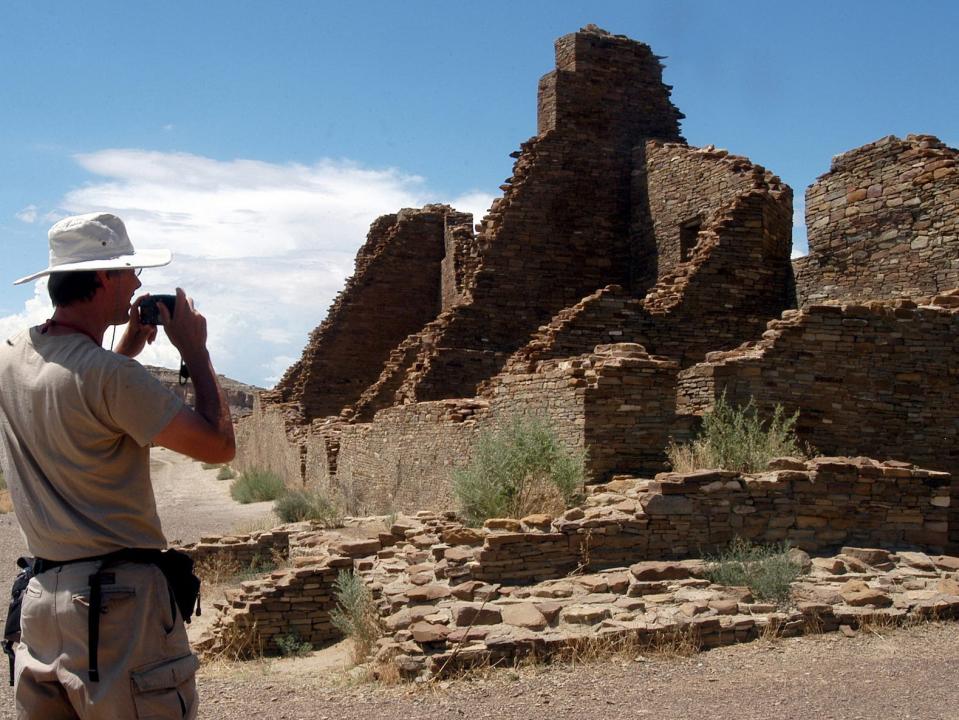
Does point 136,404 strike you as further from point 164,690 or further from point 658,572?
point 658,572

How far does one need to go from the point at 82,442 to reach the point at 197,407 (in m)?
0.34

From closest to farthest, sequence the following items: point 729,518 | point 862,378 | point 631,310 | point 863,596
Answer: point 863,596, point 729,518, point 862,378, point 631,310

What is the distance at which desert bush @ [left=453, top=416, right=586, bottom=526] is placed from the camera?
9914mm

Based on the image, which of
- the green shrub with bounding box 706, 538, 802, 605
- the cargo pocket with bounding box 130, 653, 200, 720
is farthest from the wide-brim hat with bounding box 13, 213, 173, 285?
the green shrub with bounding box 706, 538, 802, 605

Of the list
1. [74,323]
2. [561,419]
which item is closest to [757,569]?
[561,419]

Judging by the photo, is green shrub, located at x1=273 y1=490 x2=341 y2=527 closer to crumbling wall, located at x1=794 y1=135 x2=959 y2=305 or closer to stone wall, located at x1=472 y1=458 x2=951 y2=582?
stone wall, located at x1=472 y1=458 x2=951 y2=582

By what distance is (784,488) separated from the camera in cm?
962

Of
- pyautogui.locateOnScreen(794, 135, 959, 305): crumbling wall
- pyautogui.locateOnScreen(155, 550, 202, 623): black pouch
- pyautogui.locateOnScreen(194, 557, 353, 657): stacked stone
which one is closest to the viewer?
pyautogui.locateOnScreen(155, 550, 202, 623): black pouch

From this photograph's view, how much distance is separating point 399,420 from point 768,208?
697 centimetres

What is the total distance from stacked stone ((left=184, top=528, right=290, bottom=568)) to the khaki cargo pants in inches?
386

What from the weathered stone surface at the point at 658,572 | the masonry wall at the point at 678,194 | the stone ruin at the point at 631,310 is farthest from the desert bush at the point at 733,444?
the masonry wall at the point at 678,194

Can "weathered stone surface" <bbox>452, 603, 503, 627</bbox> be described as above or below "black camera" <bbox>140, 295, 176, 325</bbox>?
below

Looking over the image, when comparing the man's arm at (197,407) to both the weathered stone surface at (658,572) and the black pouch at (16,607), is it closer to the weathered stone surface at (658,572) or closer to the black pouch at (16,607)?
the black pouch at (16,607)

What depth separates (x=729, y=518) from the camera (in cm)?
941
